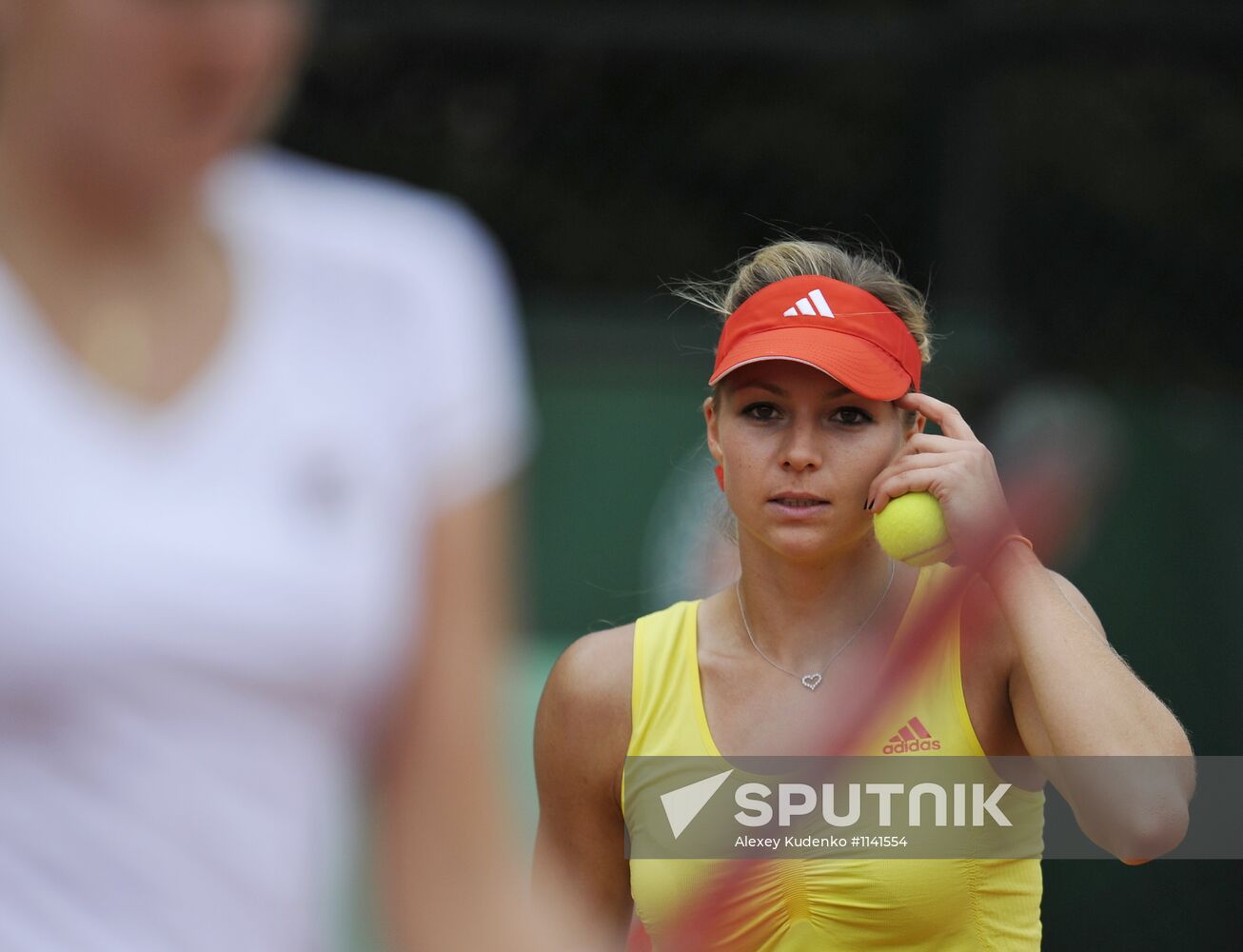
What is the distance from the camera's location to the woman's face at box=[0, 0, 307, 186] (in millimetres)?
1021

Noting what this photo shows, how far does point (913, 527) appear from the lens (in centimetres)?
201

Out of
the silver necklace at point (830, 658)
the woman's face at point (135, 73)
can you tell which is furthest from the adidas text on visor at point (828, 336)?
the woman's face at point (135, 73)

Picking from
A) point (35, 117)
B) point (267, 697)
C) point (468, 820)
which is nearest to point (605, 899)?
point (468, 820)

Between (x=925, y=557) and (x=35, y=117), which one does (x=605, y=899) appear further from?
(x=35, y=117)

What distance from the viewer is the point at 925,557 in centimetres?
206

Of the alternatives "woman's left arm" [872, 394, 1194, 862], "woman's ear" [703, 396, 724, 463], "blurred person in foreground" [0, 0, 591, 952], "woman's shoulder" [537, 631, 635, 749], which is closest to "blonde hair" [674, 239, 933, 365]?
"woman's ear" [703, 396, 724, 463]

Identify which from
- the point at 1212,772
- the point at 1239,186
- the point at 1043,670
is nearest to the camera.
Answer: the point at 1043,670

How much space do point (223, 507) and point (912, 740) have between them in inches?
48.8

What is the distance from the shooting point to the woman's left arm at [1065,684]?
1974 mm

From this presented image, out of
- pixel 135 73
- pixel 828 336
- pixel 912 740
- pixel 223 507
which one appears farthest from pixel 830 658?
pixel 135 73

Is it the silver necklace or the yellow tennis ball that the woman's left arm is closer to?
the yellow tennis ball

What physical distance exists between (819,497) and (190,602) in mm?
1164

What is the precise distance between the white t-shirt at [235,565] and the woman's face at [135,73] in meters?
0.06

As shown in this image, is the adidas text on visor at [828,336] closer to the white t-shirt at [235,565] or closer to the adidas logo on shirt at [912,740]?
the adidas logo on shirt at [912,740]
